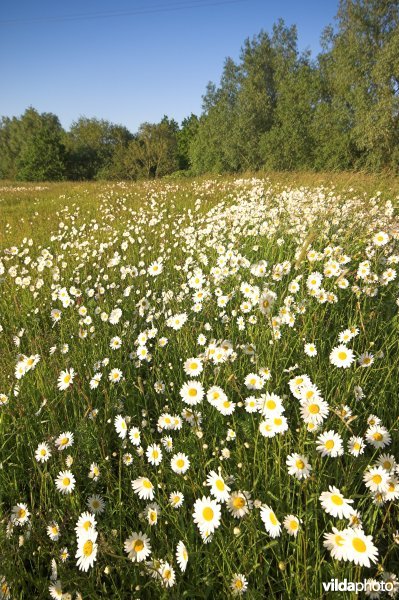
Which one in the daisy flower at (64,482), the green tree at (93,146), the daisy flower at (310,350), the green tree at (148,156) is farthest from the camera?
the green tree at (93,146)

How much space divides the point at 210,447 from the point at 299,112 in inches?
1150

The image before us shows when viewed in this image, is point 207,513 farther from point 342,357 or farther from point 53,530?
point 342,357

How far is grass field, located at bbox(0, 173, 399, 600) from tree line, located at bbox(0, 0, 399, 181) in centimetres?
762

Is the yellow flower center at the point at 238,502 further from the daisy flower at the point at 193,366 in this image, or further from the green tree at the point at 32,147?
the green tree at the point at 32,147

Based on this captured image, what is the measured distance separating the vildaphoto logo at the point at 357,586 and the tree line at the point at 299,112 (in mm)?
8933

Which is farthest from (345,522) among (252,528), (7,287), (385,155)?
(385,155)

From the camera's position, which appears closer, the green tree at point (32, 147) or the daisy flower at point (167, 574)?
the daisy flower at point (167, 574)

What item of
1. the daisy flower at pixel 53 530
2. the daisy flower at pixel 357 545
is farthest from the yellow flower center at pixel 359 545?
the daisy flower at pixel 53 530

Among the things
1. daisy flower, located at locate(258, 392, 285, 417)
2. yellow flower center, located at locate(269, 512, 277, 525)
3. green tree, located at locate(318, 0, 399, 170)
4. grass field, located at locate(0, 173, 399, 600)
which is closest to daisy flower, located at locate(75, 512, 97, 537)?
grass field, located at locate(0, 173, 399, 600)

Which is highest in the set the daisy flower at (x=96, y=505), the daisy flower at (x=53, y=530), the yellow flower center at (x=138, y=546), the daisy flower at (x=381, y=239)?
the daisy flower at (x=381, y=239)

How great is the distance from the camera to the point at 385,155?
18672 millimetres

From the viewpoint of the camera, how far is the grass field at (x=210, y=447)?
43.1 inches

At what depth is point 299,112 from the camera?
2489 cm

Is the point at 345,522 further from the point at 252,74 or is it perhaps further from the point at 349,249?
the point at 252,74
